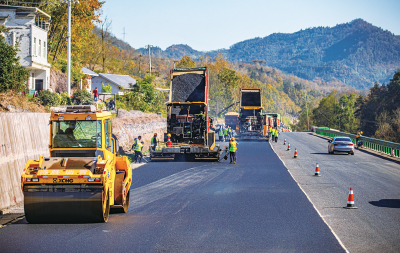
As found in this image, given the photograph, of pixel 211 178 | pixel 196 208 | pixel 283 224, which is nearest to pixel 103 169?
pixel 196 208

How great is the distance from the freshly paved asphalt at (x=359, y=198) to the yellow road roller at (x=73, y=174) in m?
5.26

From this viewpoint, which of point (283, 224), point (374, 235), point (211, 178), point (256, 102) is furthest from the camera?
point (256, 102)

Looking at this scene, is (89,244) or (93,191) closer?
(89,244)

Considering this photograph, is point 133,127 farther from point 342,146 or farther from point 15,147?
point 15,147

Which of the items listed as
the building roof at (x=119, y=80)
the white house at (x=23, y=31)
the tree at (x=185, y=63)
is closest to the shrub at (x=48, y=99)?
the white house at (x=23, y=31)

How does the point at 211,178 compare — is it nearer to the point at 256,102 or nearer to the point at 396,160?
the point at 396,160

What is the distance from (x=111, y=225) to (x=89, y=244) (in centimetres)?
150

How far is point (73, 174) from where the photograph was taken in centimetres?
844

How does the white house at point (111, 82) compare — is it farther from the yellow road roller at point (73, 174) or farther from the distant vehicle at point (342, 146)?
the yellow road roller at point (73, 174)

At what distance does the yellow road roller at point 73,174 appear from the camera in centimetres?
843

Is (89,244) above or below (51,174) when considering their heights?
below

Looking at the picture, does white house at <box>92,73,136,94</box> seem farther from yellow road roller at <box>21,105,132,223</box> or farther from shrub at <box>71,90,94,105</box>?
yellow road roller at <box>21,105,132,223</box>

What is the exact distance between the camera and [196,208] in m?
11.6

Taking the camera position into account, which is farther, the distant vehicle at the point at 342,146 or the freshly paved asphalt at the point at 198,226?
the distant vehicle at the point at 342,146
